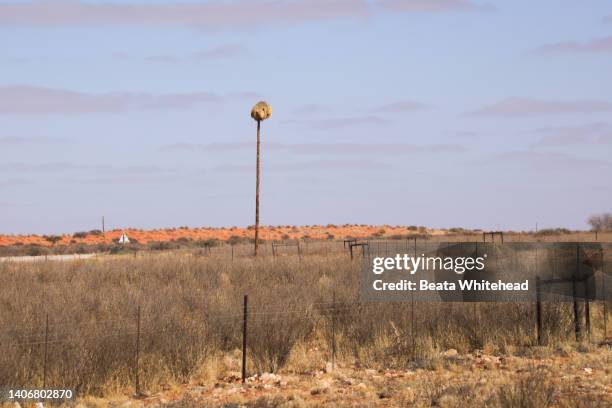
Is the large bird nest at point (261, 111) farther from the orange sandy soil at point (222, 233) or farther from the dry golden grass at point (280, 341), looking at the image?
the orange sandy soil at point (222, 233)

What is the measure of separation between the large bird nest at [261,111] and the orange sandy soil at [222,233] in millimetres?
52583

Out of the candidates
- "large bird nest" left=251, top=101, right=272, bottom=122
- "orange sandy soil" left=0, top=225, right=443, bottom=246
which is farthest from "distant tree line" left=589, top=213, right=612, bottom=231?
"large bird nest" left=251, top=101, right=272, bottom=122

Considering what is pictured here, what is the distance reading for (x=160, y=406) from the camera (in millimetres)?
13141

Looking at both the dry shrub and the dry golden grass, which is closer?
the dry shrub

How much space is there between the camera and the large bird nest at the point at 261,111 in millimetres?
43594

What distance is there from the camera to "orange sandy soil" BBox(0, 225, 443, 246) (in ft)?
324

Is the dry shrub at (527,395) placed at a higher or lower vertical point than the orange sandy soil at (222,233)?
lower

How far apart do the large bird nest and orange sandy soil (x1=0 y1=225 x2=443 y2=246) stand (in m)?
52.6

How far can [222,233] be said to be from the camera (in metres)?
110

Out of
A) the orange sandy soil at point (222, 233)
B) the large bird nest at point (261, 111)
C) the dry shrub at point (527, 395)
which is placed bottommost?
the dry shrub at point (527, 395)

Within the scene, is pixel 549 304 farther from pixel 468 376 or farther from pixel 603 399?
pixel 603 399

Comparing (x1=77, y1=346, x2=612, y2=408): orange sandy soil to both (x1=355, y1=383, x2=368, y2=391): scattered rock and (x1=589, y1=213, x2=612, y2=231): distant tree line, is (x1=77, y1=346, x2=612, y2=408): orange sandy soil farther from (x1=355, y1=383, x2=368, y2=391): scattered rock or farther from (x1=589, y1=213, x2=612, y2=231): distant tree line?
(x1=589, y1=213, x2=612, y2=231): distant tree line

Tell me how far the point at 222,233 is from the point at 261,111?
6762 centimetres

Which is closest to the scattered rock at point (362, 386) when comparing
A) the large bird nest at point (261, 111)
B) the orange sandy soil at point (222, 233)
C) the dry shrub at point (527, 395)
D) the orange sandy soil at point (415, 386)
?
the orange sandy soil at point (415, 386)
